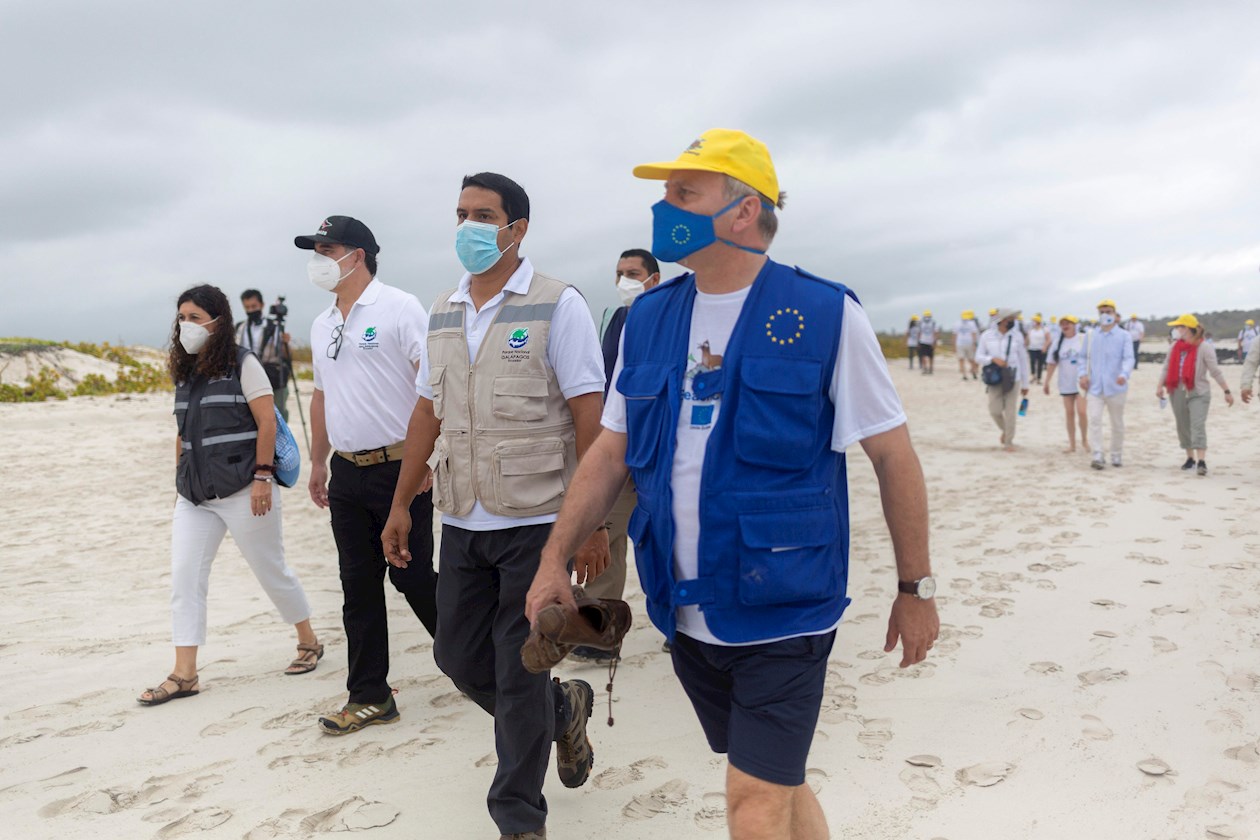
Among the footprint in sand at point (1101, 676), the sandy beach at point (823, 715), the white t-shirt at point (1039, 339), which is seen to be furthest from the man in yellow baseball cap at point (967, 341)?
the footprint in sand at point (1101, 676)

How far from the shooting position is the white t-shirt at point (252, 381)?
4637 mm

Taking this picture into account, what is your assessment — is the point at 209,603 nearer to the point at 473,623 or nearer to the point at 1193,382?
the point at 473,623

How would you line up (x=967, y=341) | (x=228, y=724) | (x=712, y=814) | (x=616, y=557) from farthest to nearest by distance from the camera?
(x=967, y=341), (x=616, y=557), (x=228, y=724), (x=712, y=814)

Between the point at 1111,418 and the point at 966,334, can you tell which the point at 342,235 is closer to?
the point at 1111,418

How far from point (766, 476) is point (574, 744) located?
167 centimetres

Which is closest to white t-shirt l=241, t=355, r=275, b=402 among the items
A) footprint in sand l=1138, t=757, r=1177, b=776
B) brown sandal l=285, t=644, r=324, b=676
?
brown sandal l=285, t=644, r=324, b=676

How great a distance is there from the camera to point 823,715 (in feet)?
13.6

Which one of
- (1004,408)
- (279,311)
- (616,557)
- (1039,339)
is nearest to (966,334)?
(1039,339)

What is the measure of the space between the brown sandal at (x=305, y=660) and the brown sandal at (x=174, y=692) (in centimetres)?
46

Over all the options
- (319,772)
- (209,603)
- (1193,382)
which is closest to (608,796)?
(319,772)

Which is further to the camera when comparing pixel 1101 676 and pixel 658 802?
pixel 1101 676

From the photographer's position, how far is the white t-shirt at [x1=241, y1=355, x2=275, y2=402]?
15.2 feet

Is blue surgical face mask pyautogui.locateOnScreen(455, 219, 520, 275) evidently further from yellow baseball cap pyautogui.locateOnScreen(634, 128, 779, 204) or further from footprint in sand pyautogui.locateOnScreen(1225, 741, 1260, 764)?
footprint in sand pyautogui.locateOnScreen(1225, 741, 1260, 764)

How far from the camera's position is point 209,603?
6.66 meters
